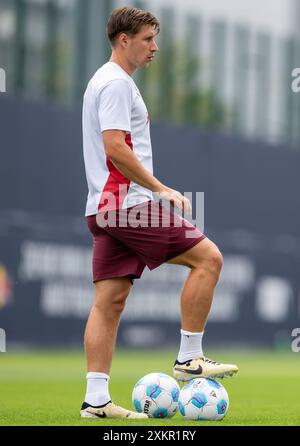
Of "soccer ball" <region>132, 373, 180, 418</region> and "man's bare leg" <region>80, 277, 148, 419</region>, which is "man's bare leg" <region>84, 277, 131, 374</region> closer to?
"man's bare leg" <region>80, 277, 148, 419</region>

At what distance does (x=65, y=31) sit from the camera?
16.8 metres

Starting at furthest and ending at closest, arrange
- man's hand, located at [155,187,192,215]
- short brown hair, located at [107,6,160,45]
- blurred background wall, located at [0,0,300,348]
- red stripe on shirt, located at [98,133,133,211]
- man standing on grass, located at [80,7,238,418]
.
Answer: blurred background wall, located at [0,0,300,348]
short brown hair, located at [107,6,160,45]
red stripe on shirt, located at [98,133,133,211]
man standing on grass, located at [80,7,238,418]
man's hand, located at [155,187,192,215]

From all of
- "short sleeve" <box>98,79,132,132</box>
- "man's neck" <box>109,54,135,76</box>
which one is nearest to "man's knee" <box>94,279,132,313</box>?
"short sleeve" <box>98,79,132,132</box>

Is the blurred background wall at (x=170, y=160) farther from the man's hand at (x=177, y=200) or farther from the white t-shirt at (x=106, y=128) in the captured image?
the man's hand at (x=177, y=200)

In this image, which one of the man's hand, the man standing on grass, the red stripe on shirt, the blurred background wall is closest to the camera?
the man's hand

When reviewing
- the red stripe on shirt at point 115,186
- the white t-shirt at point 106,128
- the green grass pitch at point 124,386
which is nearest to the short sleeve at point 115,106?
the white t-shirt at point 106,128

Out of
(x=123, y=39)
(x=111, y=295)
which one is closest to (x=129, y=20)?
(x=123, y=39)

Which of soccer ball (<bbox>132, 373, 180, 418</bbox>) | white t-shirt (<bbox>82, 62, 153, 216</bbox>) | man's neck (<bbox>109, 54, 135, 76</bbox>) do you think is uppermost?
man's neck (<bbox>109, 54, 135, 76</bbox>)

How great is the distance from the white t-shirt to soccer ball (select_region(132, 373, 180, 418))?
959 millimetres

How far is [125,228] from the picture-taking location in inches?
246

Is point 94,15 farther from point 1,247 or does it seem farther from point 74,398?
point 74,398

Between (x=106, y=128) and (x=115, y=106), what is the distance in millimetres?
123

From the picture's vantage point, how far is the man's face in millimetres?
6383

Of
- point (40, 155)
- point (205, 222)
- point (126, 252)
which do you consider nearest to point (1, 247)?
point (40, 155)
